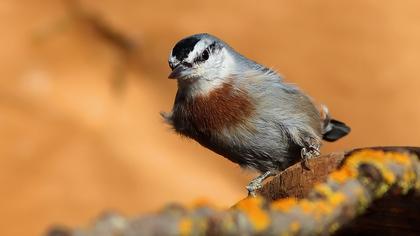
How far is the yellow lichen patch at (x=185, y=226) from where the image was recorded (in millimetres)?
1053

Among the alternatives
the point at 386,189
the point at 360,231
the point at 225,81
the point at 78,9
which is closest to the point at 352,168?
the point at 386,189

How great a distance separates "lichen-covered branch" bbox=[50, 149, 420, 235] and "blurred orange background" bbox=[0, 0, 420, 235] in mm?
2467

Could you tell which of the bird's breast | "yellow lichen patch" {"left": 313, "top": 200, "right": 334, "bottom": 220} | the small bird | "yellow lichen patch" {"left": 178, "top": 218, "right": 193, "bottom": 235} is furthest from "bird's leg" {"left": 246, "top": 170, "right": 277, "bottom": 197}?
"yellow lichen patch" {"left": 178, "top": 218, "right": 193, "bottom": 235}

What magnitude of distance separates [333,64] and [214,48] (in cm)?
96

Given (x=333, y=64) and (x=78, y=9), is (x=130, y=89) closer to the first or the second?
(x=78, y=9)

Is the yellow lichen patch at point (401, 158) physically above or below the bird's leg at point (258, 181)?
below

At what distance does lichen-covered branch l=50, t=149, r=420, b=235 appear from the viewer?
104cm

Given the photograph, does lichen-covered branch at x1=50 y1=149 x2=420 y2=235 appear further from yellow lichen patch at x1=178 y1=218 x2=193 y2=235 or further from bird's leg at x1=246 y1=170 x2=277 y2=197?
bird's leg at x1=246 y1=170 x2=277 y2=197

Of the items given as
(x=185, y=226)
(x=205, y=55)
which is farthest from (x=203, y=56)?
(x=185, y=226)

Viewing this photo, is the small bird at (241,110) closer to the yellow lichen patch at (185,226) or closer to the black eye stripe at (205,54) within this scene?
the black eye stripe at (205,54)

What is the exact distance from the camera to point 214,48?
3.29 metres

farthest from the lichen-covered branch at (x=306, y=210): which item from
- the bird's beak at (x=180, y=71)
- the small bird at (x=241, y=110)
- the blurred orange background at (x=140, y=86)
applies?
the blurred orange background at (x=140, y=86)

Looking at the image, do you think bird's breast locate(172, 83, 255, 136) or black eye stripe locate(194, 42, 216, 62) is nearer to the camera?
bird's breast locate(172, 83, 255, 136)

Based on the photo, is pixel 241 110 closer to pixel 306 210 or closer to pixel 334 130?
pixel 334 130
